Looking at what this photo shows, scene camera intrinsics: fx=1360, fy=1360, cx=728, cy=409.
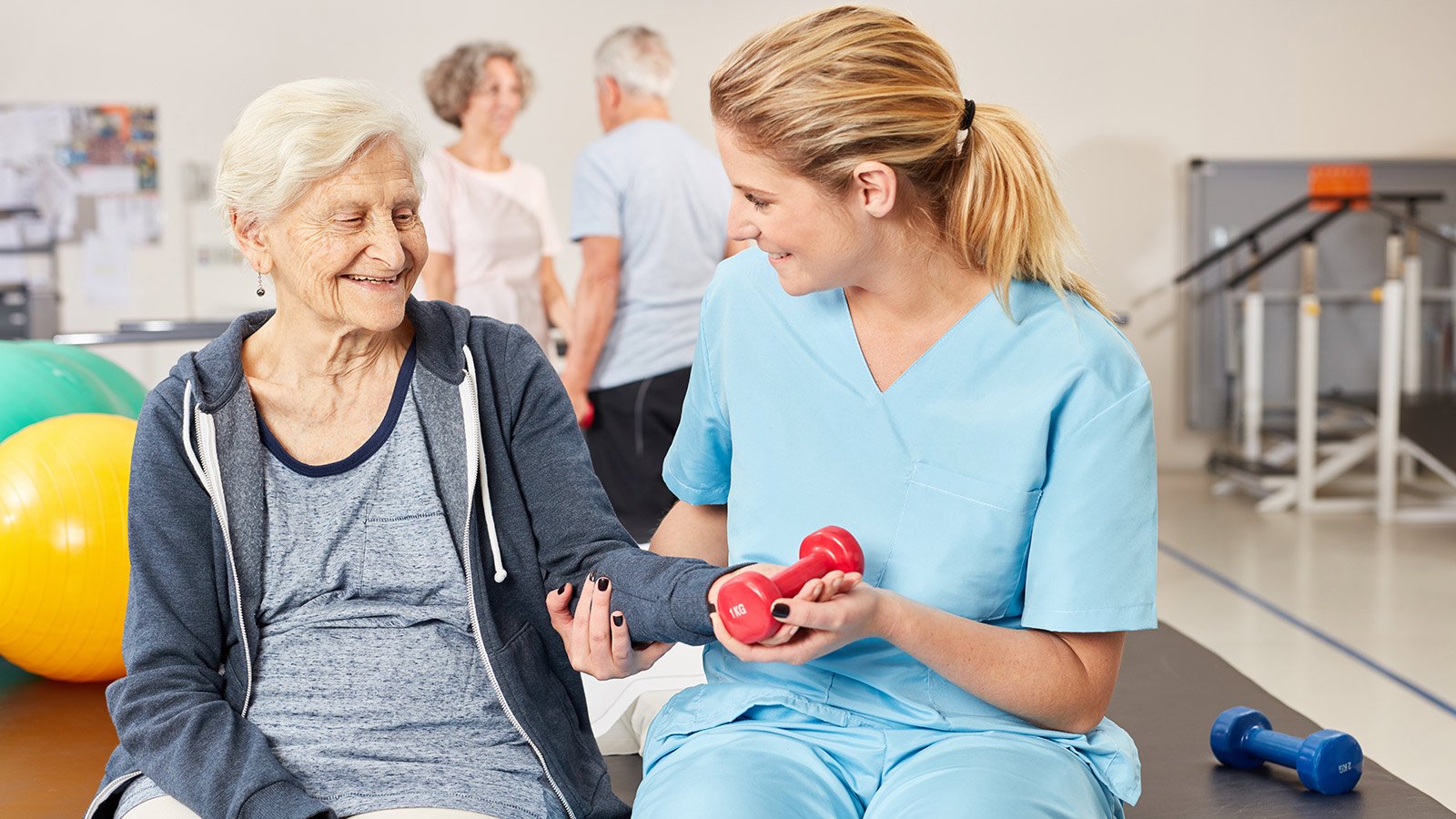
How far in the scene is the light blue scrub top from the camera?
128 cm

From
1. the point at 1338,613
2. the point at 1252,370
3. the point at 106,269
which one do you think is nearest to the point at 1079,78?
the point at 1252,370

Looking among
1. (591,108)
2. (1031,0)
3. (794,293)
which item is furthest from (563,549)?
(1031,0)

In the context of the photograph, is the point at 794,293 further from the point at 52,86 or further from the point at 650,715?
the point at 52,86

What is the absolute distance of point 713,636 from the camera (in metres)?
1.34

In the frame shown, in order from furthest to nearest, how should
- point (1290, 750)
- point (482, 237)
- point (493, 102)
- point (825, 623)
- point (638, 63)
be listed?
point (493, 102), point (482, 237), point (638, 63), point (1290, 750), point (825, 623)

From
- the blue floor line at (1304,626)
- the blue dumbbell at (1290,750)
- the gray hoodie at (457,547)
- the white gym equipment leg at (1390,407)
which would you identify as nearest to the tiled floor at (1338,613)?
the blue floor line at (1304,626)

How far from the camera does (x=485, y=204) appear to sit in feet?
11.8

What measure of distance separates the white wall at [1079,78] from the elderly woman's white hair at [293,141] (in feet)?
17.4

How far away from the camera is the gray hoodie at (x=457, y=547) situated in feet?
4.35

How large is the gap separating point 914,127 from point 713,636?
20.8 inches

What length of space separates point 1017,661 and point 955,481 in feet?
0.59

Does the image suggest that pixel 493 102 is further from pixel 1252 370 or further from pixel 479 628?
pixel 1252 370

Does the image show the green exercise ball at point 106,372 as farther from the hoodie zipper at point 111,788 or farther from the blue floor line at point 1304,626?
the blue floor line at point 1304,626

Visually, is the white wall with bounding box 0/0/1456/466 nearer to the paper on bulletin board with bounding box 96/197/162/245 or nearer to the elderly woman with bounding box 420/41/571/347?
the paper on bulletin board with bounding box 96/197/162/245
